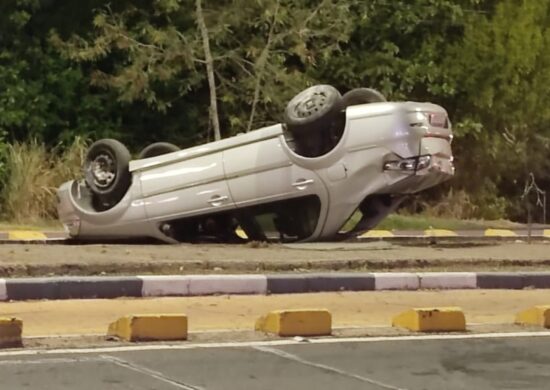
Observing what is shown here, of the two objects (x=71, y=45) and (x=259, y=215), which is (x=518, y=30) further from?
(x=259, y=215)

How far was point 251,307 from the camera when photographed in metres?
10.5

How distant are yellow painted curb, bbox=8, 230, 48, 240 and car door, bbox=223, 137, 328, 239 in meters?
3.31

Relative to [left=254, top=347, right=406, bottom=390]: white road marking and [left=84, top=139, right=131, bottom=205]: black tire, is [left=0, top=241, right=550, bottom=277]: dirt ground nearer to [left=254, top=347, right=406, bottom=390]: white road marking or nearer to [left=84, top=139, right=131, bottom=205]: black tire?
[left=84, top=139, right=131, bottom=205]: black tire

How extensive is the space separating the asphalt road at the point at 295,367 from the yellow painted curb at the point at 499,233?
420 inches

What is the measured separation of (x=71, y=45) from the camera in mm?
22031

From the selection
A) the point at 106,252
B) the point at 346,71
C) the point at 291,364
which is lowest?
the point at 291,364

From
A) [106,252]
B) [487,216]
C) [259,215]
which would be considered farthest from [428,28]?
[106,252]

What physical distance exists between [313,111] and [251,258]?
202 centimetres

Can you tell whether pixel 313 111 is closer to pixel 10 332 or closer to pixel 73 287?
pixel 73 287

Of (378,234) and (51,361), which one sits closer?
(51,361)

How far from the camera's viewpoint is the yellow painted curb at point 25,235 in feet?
53.0

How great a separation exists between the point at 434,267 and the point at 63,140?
10.9 metres

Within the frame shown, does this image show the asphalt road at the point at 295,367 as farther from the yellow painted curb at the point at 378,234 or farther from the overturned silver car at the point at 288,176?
the yellow painted curb at the point at 378,234

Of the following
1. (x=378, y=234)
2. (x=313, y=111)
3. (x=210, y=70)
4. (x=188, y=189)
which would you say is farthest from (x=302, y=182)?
(x=210, y=70)
